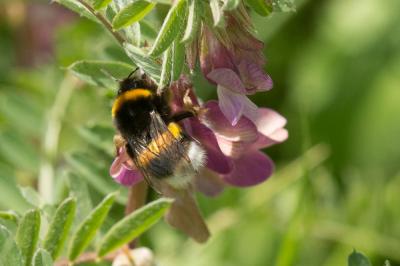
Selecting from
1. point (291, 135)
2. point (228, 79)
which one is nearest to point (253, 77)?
point (228, 79)

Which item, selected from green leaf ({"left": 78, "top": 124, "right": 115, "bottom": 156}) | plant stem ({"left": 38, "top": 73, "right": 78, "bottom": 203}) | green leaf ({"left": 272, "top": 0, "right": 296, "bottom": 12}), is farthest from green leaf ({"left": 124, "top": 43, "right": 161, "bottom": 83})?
plant stem ({"left": 38, "top": 73, "right": 78, "bottom": 203})

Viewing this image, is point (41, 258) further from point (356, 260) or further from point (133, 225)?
point (356, 260)

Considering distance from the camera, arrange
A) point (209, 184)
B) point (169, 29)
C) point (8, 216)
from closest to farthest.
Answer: point (169, 29)
point (8, 216)
point (209, 184)

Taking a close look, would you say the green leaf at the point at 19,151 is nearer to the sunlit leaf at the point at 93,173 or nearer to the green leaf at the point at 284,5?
the sunlit leaf at the point at 93,173

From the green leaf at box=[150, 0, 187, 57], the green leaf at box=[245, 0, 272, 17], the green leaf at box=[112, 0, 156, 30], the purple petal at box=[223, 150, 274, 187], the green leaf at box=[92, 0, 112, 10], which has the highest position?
the green leaf at box=[92, 0, 112, 10]

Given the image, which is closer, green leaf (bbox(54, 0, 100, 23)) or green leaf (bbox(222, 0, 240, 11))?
green leaf (bbox(222, 0, 240, 11))

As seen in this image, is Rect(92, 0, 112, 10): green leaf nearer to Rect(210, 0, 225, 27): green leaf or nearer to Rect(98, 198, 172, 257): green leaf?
Rect(210, 0, 225, 27): green leaf

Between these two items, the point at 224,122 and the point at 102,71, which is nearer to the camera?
the point at 224,122
